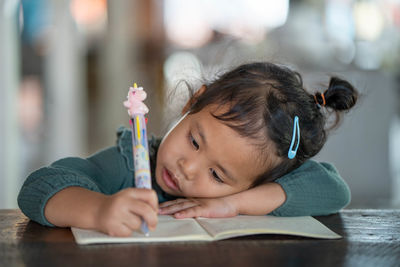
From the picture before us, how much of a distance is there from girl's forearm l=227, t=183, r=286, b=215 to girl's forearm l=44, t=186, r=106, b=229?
0.28 meters

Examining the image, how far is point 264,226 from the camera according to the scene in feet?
2.61

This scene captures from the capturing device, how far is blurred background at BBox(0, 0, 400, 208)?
117 inches

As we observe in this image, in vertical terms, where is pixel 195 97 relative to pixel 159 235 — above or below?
above

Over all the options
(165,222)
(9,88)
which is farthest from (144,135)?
(9,88)

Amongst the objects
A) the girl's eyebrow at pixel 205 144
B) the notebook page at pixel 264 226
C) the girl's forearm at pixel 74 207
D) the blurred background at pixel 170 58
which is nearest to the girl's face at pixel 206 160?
the girl's eyebrow at pixel 205 144

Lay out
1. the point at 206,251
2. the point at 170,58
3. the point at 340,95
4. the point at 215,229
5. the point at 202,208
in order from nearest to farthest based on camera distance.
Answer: the point at 206,251 < the point at 215,229 < the point at 202,208 < the point at 340,95 < the point at 170,58

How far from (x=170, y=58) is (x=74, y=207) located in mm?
4085

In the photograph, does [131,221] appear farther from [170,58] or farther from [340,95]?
[170,58]

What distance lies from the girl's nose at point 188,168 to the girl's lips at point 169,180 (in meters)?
0.04

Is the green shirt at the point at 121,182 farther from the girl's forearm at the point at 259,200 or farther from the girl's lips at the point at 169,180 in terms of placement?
the girl's lips at the point at 169,180

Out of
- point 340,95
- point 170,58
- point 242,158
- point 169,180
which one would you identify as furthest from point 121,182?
point 170,58

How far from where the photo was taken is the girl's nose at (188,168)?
0.97 m

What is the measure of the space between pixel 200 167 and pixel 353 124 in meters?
2.23

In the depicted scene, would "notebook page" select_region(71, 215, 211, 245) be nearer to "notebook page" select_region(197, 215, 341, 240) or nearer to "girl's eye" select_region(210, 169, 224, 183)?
"notebook page" select_region(197, 215, 341, 240)
